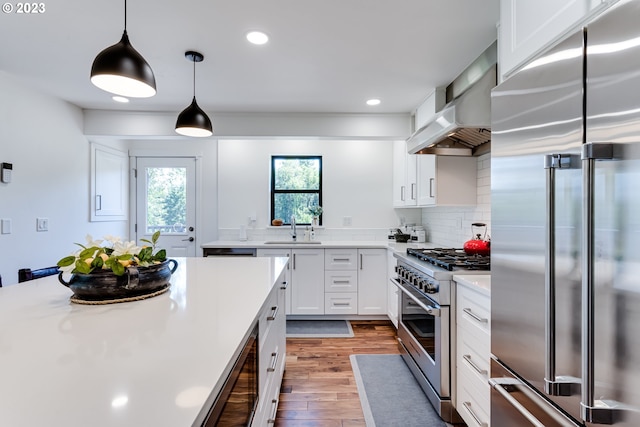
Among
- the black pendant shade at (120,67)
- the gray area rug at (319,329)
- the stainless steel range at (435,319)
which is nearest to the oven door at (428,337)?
the stainless steel range at (435,319)

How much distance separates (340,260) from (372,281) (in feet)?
1.49

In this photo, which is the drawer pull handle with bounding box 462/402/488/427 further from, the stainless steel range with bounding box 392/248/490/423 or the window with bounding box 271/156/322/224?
the window with bounding box 271/156/322/224

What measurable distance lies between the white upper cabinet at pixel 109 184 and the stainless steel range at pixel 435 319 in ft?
11.9

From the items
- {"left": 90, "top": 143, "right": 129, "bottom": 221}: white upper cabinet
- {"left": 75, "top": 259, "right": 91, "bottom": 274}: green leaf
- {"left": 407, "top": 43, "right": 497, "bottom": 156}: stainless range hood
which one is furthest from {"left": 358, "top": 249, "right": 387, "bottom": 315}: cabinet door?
{"left": 90, "top": 143, "right": 129, "bottom": 221}: white upper cabinet

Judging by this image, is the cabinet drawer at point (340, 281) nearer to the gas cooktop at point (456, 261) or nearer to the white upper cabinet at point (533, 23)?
the gas cooktop at point (456, 261)

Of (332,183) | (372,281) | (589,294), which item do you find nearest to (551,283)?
(589,294)

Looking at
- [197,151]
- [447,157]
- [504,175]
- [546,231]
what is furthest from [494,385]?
[197,151]

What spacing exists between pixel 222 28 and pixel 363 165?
9.00 feet

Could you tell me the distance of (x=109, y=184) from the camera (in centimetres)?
399

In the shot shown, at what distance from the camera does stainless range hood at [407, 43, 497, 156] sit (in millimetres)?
1968

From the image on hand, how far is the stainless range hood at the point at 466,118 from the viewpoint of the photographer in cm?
197

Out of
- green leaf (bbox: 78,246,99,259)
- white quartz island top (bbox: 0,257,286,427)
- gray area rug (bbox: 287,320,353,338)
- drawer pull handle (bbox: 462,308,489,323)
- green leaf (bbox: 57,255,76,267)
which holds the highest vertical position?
green leaf (bbox: 78,246,99,259)

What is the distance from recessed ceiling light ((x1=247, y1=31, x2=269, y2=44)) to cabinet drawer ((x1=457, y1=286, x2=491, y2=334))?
6.50ft

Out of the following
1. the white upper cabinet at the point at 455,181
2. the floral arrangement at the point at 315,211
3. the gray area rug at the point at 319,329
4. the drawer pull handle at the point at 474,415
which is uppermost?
the white upper cabinet at the point at 455,181
